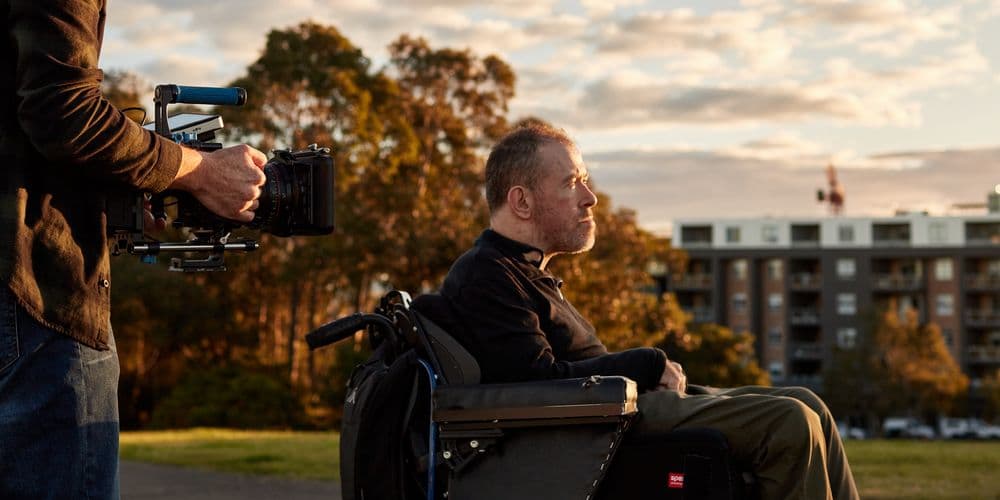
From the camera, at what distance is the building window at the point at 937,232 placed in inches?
3253

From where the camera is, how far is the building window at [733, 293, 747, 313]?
3300 inches

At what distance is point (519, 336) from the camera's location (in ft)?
12.1

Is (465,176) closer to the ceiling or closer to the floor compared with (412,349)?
closer to the ceiling

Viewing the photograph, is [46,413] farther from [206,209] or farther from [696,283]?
[696,283]

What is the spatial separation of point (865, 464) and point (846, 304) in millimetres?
72888

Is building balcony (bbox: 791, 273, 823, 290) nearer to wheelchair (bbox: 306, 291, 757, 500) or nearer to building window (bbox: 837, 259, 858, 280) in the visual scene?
building window (bbox: 837, 259, 858, 280)

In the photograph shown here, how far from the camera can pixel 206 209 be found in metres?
2.61

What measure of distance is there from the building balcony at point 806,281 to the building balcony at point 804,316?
1369 mm

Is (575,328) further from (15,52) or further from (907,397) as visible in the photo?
(907,397)

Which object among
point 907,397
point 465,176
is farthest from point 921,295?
point 465,176

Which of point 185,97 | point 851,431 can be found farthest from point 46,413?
point 851,431

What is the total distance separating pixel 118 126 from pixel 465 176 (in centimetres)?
2981

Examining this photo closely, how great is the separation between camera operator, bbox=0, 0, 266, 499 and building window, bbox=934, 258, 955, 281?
83.0 m

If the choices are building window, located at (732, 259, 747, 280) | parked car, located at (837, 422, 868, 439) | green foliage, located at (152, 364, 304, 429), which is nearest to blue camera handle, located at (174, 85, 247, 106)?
green foliage, located at (152, 364, 304, 429)
